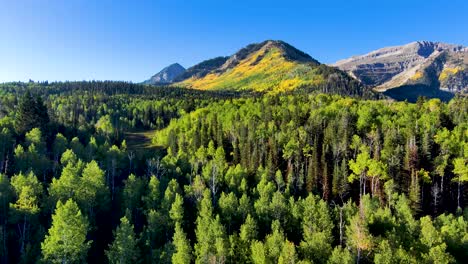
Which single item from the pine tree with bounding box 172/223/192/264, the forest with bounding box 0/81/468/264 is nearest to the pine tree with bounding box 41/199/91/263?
the forest with bounding box 0/81/468/264

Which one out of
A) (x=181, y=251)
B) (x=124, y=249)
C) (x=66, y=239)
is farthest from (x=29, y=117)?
(x=181, y=251)

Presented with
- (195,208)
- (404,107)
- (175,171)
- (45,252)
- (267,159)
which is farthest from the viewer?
(404,107)

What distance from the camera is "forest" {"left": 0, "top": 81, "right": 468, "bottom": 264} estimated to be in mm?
71000

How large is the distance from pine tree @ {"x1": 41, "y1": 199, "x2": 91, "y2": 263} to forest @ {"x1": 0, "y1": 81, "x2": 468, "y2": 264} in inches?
9.4

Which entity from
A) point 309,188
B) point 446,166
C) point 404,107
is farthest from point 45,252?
point 404,107

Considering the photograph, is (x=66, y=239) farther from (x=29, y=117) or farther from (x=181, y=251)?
(x=29, y=117)

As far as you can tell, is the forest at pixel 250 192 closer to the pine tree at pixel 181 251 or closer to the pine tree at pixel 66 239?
the pine tree at pixel 66 239

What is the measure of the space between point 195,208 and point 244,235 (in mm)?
22737

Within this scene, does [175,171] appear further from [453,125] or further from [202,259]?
[453,125]

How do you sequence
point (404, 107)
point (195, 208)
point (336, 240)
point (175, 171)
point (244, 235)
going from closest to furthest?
point (244, 235)
point (336, 240)
point (195, 208)
point (175, 171)
point (404, 107)

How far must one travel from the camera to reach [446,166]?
116 m

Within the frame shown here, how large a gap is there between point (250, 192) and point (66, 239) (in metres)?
51.4

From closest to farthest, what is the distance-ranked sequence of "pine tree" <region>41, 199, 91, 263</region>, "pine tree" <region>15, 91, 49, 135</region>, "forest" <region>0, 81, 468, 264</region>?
"pine tree" <region>41, 199, 91, 263</region> < "forest" <region>0, 81, 468, 264</region> < "pine tree" <region>15, 91, 49, 135</region>

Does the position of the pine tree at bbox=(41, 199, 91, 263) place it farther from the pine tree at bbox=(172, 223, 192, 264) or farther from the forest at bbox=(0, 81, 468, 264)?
the pine tree at bbox=(172, 223, 192, 264)
